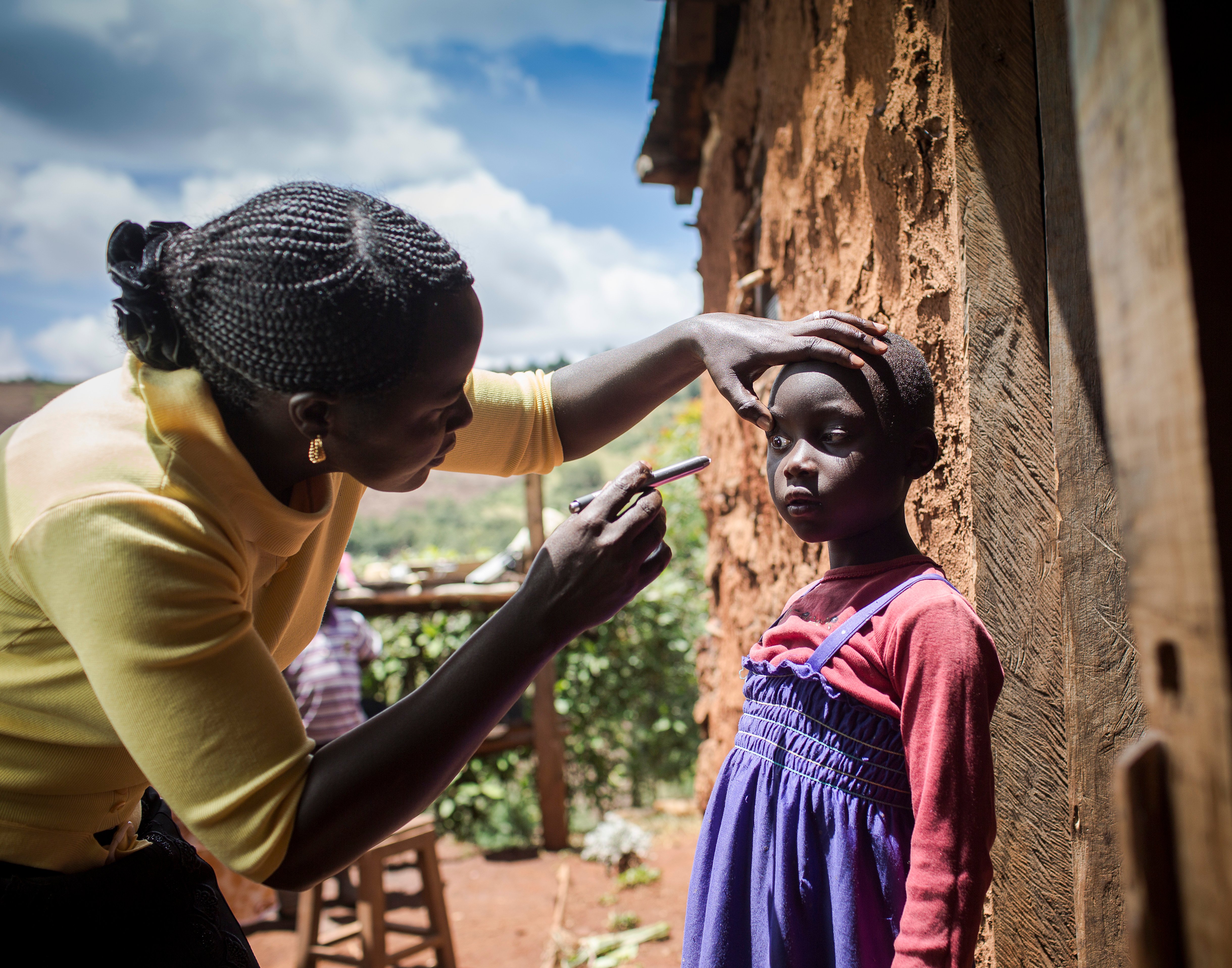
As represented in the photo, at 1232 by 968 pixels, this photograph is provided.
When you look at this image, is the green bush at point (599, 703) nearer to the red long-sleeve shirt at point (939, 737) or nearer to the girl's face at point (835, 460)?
the girl's face at point (835, 460)

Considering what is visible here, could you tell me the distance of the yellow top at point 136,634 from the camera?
1.16 metres

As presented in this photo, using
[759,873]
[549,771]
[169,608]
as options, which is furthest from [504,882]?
[169,608]

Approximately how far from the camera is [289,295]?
51.8 inches

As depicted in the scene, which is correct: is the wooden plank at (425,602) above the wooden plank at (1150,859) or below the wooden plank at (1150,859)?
above

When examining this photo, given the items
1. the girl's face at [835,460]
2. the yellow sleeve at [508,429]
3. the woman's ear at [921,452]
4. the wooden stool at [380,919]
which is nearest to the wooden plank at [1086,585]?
the woman's ear at [921,452]

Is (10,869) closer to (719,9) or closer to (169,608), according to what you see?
(169,608)

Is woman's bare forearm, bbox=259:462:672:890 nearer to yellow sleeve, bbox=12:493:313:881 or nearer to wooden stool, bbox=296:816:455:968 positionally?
yellow sleeve, bbox=12:493:313:881

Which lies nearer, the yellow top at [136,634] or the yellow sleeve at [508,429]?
the yellow top at [136,634]

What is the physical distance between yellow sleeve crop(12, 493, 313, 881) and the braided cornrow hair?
304mm

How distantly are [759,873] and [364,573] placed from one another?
6.39 m

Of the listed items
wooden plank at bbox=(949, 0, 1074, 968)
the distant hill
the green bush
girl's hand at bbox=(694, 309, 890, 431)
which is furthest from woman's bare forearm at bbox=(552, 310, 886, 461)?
the distant hill

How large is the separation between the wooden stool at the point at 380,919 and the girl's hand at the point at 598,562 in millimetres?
3077

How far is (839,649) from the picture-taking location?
1508 millimetres

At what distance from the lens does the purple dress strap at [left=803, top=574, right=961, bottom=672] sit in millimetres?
1489
